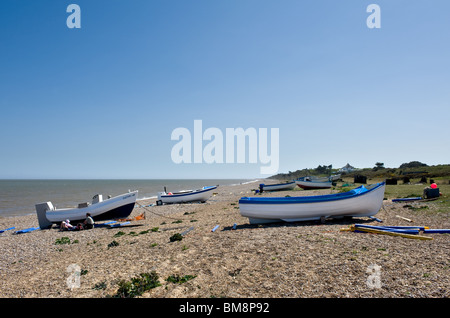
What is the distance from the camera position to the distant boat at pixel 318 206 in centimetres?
1495

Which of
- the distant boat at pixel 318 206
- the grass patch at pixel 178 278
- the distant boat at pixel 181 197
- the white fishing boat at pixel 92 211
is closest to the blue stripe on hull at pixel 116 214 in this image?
the white fishing boat at pixel 92 211

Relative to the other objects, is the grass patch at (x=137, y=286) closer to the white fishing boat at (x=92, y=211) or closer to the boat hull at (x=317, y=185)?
the white fishing boat at (x=92, y=211)

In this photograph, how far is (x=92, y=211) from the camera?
71.4 ft

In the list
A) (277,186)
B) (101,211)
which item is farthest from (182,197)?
(277,186)

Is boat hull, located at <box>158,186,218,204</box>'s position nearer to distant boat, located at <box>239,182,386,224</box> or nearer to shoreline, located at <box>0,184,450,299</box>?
distant boat, located at <box>239,182,386,224</box>

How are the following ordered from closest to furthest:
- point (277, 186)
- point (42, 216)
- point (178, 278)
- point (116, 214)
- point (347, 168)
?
point (178, 278), point (42, 216), point (116, 214), point (277, 186), point (347, 168)

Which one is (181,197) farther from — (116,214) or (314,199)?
(314,199)

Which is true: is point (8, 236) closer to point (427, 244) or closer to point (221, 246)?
point (221, 246)

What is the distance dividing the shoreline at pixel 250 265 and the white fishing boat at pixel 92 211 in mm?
7415

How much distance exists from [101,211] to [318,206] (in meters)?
17.5

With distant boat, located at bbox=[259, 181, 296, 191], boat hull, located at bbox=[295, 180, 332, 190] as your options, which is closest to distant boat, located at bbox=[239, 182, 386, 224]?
boat hull, located at bbox=[295, 180, 332, 190]

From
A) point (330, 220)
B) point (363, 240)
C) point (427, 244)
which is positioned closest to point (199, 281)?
point (363, 240)

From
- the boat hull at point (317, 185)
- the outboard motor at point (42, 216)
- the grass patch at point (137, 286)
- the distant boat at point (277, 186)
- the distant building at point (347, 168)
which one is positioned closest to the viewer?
the grass patch at point (137, 286)
